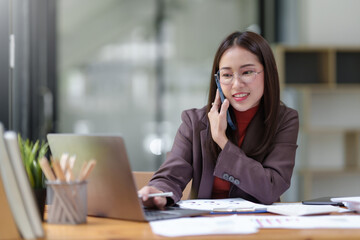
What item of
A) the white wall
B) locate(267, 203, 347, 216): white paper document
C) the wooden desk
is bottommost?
locate(267, 203, 347, 216): white paper document

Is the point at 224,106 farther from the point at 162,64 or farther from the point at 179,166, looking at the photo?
the point at 162,64

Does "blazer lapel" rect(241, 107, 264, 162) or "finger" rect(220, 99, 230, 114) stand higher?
"finger" rect(220, 99, 230, 114)

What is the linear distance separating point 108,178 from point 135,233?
0.22 metres

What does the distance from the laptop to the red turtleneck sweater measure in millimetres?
606

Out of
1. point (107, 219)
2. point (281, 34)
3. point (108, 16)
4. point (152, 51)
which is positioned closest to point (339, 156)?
point (281, 34)

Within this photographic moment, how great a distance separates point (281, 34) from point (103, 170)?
4.68m

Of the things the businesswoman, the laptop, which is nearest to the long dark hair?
the businesswoman

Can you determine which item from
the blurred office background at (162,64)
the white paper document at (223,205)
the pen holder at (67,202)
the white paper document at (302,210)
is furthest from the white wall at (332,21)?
the pen holder at (67,202)

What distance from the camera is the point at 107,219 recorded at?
1437 mm

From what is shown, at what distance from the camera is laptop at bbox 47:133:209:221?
1359 mm

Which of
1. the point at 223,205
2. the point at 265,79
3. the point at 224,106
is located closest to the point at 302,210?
the point at 223,205

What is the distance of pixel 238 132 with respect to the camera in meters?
2.15

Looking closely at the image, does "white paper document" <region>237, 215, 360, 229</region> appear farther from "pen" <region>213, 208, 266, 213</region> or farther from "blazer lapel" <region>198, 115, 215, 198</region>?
"blazer lapel" <region>198, 115, 215, 198</region>

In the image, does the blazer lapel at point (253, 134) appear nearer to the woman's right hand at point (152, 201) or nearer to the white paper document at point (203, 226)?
the woman's right hand at point (152, 201)
